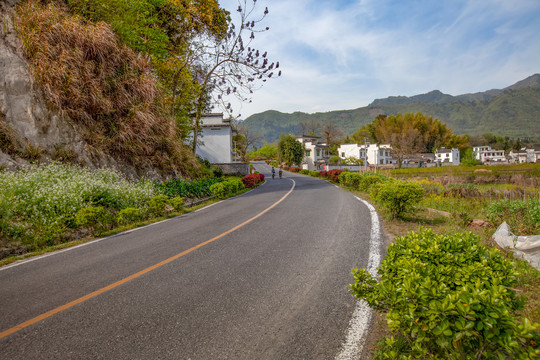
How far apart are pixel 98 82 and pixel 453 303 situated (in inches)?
620

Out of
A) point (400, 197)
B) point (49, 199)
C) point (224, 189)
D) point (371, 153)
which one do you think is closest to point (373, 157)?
point (371, 153)

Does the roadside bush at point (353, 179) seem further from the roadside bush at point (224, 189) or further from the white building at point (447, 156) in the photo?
the white building at point (447, 156)

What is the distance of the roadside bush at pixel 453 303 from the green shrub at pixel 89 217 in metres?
7.38

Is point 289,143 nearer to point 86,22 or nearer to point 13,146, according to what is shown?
point 86,22

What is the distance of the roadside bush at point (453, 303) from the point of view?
155 cm

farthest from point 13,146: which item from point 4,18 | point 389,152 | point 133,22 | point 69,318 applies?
point 389,152

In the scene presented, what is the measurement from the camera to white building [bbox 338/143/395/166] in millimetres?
71750

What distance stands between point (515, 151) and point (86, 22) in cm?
12436

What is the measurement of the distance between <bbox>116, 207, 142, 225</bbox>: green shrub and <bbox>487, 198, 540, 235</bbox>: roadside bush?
380 inches

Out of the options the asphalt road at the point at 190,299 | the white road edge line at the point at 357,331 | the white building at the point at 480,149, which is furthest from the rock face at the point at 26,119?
the white building at the point at 480,149

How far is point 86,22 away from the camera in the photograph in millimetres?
14523

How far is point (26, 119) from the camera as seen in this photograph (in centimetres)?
1049

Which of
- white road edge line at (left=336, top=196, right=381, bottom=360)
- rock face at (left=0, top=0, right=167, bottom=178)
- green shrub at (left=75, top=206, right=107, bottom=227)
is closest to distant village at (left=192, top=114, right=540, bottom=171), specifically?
rock face at (left=0, top=0, right=167, bottom=178)

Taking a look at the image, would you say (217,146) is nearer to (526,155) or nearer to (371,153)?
(371,153)
